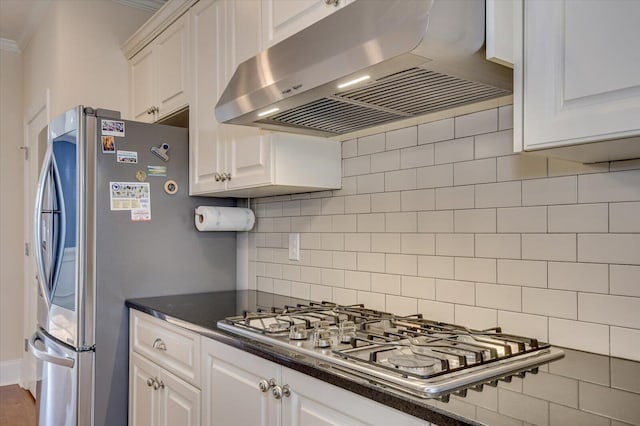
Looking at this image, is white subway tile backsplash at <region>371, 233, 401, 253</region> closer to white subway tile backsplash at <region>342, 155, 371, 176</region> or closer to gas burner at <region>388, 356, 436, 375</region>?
white subway tile backsplash at <region>342, 155, 371, 176</region>

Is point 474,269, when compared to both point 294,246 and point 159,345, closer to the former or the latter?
point 294,246

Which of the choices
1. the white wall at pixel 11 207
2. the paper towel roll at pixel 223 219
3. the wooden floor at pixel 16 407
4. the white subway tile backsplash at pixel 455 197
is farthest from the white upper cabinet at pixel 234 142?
the white wall at pixel 11 207

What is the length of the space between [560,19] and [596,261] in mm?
625

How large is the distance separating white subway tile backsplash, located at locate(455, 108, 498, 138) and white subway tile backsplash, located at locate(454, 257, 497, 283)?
407 millimetres

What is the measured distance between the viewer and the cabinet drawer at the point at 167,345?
1805mm

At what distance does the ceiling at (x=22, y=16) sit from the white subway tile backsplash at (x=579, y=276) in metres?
3.09

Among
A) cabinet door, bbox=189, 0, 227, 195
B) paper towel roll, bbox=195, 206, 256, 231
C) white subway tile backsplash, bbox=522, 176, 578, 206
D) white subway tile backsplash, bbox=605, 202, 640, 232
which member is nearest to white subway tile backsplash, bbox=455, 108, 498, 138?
white subway tile backsplash, bbox=522, 176, 578, 206

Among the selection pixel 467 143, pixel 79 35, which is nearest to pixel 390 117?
pixel 467 143

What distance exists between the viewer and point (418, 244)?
1.76 metres

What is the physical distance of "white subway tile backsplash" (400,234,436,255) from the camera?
1716mm

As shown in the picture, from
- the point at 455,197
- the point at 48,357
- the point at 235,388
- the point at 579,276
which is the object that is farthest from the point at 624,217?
the point at 48,357

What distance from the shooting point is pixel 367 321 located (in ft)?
5.31

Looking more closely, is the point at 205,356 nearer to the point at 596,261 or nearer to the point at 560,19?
the point at 596,261

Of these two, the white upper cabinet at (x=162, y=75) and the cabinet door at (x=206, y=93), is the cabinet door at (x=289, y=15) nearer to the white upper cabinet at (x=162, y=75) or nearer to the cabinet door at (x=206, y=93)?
the cabinet door at (x=206, y=93)
